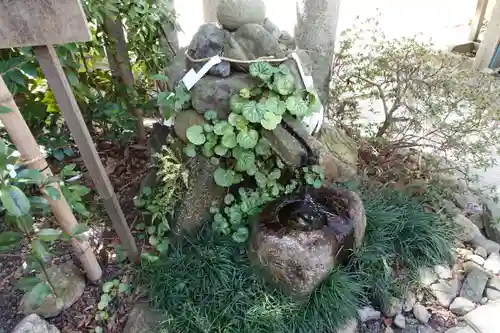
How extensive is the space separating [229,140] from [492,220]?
197 cm

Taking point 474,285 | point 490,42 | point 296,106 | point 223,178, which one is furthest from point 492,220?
point 490,42

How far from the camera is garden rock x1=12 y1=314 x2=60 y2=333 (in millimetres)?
1694

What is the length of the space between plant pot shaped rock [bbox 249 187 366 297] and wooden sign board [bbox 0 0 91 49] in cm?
126

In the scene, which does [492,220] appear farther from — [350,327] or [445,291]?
[350,327]

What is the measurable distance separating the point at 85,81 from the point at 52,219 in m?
0.89

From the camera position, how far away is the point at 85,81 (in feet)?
7.80

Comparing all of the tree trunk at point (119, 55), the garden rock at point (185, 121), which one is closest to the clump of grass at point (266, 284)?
the garden rock at point (185, 121)

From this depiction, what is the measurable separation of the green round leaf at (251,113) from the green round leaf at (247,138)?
78 millimetres

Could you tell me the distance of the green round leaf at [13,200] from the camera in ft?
3.91

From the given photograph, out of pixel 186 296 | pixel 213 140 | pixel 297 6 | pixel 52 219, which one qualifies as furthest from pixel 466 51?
pixel 52 219

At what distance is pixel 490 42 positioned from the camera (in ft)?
14.8

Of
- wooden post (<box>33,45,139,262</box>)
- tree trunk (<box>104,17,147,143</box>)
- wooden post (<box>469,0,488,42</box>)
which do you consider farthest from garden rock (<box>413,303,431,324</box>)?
wooden post (<box>469,0,488,42</box>)

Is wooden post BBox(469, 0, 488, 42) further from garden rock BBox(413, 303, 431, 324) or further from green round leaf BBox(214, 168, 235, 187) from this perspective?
green round leaf BBox(214, 168, 235, 187)

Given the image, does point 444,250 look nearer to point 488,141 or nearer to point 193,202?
point 488,141
